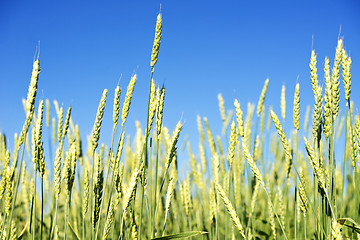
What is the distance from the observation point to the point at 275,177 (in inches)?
127

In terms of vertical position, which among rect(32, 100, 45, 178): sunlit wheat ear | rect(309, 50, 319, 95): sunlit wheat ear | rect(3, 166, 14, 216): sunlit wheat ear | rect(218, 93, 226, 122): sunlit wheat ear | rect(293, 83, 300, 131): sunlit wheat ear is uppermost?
rect(218, 93, 226, 122): sunlit wheat ear

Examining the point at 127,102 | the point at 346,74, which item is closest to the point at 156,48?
the point at 127,102

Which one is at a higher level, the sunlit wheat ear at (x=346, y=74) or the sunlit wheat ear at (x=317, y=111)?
the sunlit wheat ear at (x=346, y=74)

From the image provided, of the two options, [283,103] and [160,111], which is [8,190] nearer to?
[160,111]

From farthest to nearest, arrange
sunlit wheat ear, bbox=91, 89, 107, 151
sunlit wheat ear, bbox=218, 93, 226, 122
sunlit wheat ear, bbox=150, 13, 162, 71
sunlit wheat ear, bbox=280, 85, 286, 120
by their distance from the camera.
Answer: sunlit wheat ear, bbox=218, 93, 226, 122 < sunlit wheat ear, bbox=280, 85, 286, 120 < sunlit wheat ear, bbox=91, 89, 107, 151 < sunlit wheat ear, bbox=150, 13, 162, 71

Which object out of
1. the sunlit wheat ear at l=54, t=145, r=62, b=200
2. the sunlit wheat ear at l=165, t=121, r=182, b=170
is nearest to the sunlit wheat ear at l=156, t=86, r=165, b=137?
the sunlit wheat ear at l=165, t=121, r=182, b=170

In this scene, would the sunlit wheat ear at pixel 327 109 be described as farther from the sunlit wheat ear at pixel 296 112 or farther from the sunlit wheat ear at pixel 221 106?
the sunlit wheat ear at pixel 221 106

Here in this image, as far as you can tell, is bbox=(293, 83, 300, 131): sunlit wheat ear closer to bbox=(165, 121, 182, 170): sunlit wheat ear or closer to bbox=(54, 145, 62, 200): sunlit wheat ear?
bbox=(165, 121, 182, 170): sunlit wheat ear

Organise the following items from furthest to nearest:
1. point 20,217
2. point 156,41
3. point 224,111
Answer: point 20,217 → point 224,111 → point 156,41

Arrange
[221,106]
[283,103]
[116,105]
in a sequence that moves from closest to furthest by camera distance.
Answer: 1. [116,105]
2. [283,103]
3. [221,106]

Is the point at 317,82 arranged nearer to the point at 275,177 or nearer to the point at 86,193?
the point at 86,193

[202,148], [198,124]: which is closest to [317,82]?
[202,148]

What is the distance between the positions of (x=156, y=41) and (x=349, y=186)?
2967 mm

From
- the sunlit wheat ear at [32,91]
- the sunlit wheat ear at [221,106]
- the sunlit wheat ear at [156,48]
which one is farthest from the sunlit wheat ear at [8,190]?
the sunlit wheat ear at [221,106]
